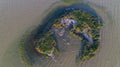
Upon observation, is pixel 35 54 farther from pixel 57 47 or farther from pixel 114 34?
pixel 114 34

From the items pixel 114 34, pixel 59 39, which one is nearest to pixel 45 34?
pixel 59 39

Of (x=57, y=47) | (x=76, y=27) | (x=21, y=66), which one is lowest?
(x=21, y=66)

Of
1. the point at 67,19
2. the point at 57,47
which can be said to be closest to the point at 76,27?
the point at 67,19

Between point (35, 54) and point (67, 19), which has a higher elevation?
point (67, 19)

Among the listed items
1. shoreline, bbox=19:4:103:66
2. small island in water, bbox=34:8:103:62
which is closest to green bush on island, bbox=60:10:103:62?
small island in water, bbox=34:8:103:62

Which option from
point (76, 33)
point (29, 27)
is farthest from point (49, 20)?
point (76, 33)

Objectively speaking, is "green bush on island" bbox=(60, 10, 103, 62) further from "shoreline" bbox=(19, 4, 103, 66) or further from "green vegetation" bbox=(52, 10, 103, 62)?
"shoreline" bbox=(19, 4, 103, 66)

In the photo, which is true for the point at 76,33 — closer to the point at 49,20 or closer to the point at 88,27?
the point at 88,27
